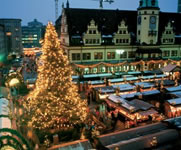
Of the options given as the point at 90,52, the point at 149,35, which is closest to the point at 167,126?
the point at 90,52

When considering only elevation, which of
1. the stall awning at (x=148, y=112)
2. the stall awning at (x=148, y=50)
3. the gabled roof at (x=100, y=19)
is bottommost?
the stall awning at (x=148, y=112)

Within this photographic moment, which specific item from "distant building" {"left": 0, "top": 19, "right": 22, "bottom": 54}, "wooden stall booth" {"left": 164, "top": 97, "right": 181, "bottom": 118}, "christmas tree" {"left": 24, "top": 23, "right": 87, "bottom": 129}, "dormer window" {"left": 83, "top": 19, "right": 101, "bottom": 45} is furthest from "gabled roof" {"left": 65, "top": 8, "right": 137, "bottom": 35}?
"distant building" {"left": 0, "top": 19, "right": 22, "bottom": 54}

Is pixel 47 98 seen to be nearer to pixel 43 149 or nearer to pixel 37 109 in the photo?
pixel 37 109

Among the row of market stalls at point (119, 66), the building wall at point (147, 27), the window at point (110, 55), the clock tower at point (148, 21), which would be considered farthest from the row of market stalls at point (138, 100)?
the clock tower at point (148, 21)

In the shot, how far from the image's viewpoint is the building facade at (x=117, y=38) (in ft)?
132

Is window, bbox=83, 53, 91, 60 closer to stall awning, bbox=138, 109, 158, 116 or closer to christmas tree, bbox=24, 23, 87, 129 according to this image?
christmas tree, bbox=24, 23, 87, 129

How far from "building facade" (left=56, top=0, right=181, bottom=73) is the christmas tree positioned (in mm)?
21330

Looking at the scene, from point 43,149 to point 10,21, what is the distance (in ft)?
321

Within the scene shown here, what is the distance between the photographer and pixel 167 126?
15.1m

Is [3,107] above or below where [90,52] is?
below

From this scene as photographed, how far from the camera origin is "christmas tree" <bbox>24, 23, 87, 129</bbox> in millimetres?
15938

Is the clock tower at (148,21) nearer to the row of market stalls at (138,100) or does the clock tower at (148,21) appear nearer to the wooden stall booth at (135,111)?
the row of market stalls at (138,100)

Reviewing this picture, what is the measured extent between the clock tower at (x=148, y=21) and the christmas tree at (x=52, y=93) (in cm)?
3137

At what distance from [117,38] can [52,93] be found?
29.6 m
